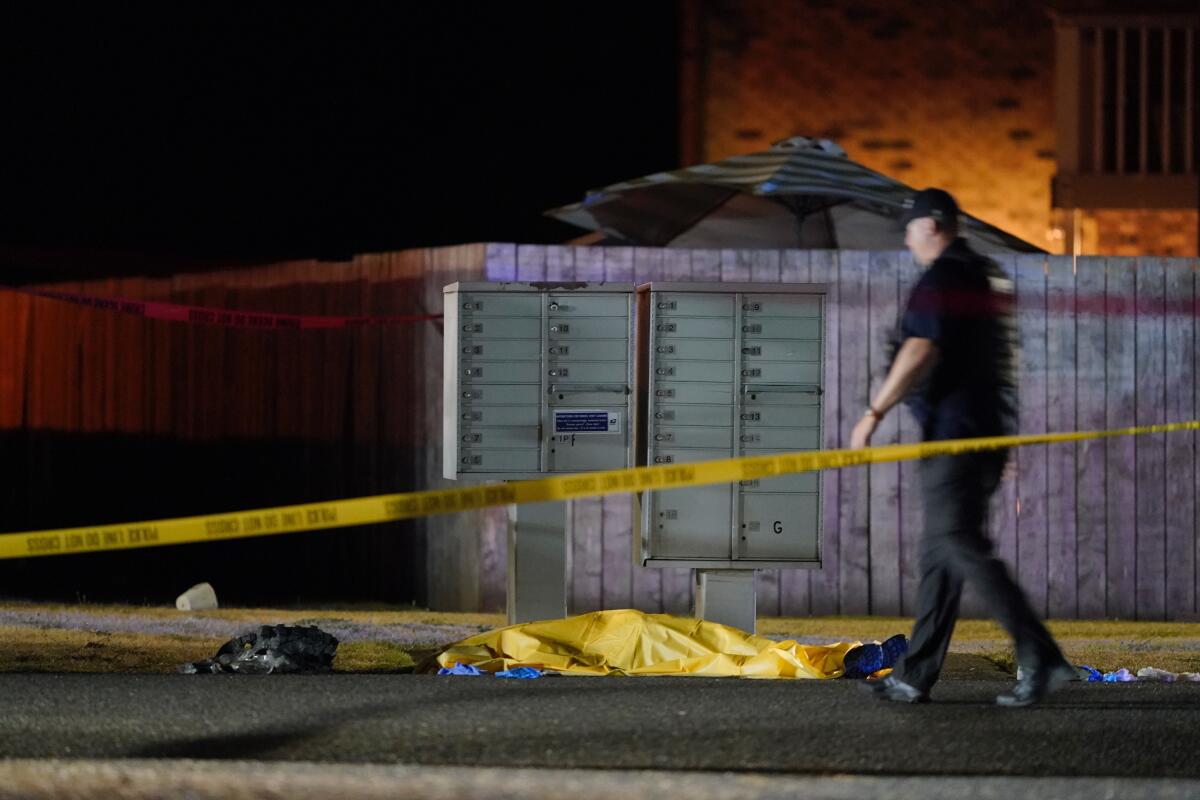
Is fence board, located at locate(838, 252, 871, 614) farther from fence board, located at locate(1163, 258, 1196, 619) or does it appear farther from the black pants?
the black pants

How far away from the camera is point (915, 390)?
20.5 feet

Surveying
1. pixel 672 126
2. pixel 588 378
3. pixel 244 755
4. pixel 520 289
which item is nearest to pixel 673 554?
pixel 588 378

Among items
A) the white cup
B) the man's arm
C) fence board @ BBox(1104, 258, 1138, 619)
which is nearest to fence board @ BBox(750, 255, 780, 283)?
fence board @ BBox(1104, 258, 1138, 619)

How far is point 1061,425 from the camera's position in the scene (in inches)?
418

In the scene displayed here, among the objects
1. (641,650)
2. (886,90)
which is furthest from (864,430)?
(886,90)

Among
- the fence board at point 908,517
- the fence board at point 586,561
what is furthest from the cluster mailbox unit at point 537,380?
the fence board at point 908,517

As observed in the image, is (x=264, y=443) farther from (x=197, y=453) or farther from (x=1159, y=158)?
(x=1159, y=158)

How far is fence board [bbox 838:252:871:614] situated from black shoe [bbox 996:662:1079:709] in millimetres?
4196

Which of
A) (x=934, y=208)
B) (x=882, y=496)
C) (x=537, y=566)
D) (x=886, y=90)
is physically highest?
(x=886, y=90)

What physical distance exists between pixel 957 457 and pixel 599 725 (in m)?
1.51

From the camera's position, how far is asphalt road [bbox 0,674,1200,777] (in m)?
5.36

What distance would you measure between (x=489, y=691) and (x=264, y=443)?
567 cm

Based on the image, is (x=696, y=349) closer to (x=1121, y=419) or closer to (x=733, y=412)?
(x=733, y=412)

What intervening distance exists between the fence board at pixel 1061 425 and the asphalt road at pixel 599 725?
3.78 metres
